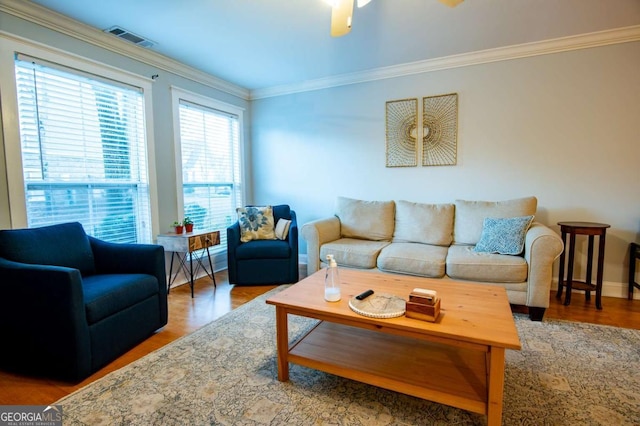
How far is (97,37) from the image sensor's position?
279cm

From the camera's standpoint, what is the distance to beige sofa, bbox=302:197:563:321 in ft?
8.27

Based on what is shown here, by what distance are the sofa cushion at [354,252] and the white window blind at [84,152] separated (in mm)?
1898

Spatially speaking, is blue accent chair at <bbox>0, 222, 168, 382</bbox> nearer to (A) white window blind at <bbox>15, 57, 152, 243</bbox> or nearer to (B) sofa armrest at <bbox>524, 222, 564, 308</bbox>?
(A) white window blind at <bbox>15, 57, 152, 243</bbox>

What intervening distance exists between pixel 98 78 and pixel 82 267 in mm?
1674

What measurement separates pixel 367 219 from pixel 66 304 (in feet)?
8.94

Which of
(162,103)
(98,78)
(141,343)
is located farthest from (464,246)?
(98,78)

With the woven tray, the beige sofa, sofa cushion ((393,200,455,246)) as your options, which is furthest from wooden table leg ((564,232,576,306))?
the woven tray

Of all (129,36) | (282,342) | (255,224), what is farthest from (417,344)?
(129,36)

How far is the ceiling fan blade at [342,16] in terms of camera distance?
1.87 metres

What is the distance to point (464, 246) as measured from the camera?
3.17m

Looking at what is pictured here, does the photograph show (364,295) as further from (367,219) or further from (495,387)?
(367,219)

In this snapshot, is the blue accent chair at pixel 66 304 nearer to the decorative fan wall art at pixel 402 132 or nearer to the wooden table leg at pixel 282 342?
the wooden table leg at pixel 282 342

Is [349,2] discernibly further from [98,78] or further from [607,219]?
[607,219]

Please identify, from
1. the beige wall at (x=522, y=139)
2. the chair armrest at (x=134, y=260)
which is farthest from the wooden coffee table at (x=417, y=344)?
the beige wall at (x=522, y=139)
